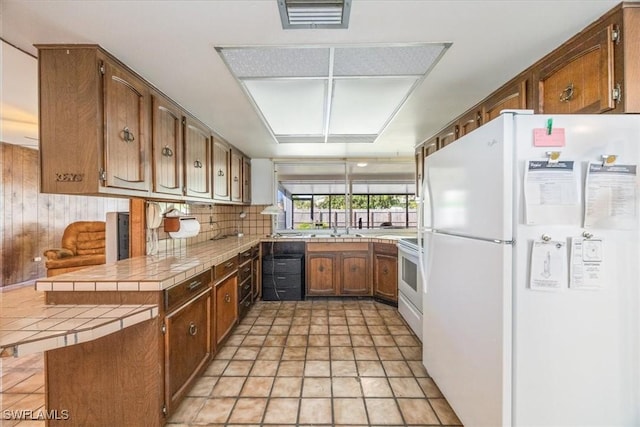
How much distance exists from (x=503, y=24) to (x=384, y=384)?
2264 mm

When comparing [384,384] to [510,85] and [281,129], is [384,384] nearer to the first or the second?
[510,85]

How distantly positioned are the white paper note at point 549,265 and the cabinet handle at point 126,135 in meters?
2.21

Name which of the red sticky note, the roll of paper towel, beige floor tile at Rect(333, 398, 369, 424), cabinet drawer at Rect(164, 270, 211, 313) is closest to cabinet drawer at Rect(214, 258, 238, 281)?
cabinet drawer at Rect(164, 270, 211, 313)

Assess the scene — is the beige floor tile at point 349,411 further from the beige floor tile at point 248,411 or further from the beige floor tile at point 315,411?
the beige floor tile at point 248,411

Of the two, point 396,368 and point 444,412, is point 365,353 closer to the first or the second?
point 396,368

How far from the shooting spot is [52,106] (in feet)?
5.02

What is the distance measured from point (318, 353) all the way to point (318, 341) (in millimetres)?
234

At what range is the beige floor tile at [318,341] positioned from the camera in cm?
264

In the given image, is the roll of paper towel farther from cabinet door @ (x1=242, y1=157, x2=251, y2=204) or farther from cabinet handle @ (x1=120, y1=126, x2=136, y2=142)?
cabinet door @ (x1=242, y1=157, x2=251, y2=204)

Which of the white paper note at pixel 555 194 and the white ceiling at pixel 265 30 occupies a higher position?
the white ceiling at pixel 265 30

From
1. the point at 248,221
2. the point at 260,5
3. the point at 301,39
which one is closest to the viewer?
the point at 260,5

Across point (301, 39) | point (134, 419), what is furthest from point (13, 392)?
point (301, 39)

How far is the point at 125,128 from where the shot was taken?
1.71m

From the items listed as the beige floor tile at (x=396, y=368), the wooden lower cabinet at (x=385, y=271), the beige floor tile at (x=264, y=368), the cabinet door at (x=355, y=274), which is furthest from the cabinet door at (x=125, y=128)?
the wooden lower cabinet at (x=385, y=271)
